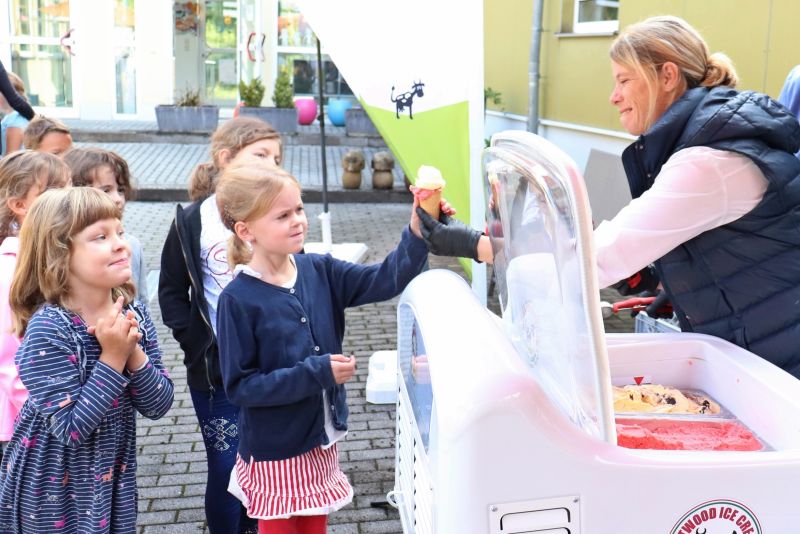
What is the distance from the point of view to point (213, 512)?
281cm

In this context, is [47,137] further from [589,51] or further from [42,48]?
[42,48]

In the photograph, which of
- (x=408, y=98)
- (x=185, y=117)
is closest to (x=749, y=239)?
(x=408, y=98)

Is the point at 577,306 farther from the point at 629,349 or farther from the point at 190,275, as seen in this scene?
the point at 190,275

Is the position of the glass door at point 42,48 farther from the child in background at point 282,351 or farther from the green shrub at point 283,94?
the child in background at point 282,351

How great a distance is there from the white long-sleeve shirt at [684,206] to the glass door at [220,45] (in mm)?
17215

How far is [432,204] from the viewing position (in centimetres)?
220

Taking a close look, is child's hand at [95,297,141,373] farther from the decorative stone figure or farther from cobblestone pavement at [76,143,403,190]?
the decorative stone figure

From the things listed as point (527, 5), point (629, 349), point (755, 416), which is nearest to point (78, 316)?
point (629, 349)

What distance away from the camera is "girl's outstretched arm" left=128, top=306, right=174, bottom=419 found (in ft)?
7.37

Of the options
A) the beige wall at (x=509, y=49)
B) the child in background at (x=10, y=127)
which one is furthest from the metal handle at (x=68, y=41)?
the child in background at (x=10, y=127)

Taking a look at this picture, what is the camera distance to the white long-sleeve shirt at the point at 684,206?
6.15 ft

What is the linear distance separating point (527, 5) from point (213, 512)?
29.9ft

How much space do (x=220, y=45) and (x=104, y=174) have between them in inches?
631

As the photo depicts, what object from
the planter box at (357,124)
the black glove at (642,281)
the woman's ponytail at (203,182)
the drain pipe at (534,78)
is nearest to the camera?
the black glove at (642,281)
